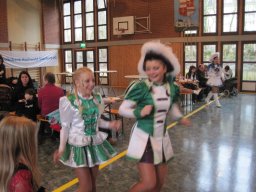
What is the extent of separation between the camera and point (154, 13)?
15211 mm

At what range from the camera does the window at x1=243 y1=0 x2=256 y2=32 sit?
12904mm

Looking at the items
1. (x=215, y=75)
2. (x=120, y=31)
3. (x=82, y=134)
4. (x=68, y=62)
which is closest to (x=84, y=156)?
(x=82, y=134)

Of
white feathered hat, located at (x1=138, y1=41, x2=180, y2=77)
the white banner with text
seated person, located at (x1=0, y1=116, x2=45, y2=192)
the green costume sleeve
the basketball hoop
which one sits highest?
the basketball hoop

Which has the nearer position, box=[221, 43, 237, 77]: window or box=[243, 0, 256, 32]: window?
box=[243, 0, 256, 32]: window

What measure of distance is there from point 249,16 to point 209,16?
173cm

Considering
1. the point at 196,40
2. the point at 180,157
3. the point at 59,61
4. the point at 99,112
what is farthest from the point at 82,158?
the point at 59,61

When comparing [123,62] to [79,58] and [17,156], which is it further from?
[17,156]

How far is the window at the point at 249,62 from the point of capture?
13.1 meters

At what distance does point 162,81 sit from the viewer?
2598 millimetres

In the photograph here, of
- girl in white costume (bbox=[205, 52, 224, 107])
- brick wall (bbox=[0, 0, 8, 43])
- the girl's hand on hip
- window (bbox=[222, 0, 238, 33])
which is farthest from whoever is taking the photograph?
brick wall (bbox=[0, 0, 8, 43])

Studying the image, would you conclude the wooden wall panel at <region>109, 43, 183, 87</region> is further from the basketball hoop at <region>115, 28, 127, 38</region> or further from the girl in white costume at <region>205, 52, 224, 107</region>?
the girl in white costume at <region>205, 52, 224, 107</region>

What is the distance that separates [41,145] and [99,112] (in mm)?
3168

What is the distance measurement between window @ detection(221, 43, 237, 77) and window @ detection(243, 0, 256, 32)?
894mm

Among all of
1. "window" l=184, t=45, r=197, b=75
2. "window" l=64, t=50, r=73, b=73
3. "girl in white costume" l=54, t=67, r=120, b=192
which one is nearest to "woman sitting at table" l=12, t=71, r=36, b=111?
"girl in white costume" l=54, t=67, r=120, b=192
